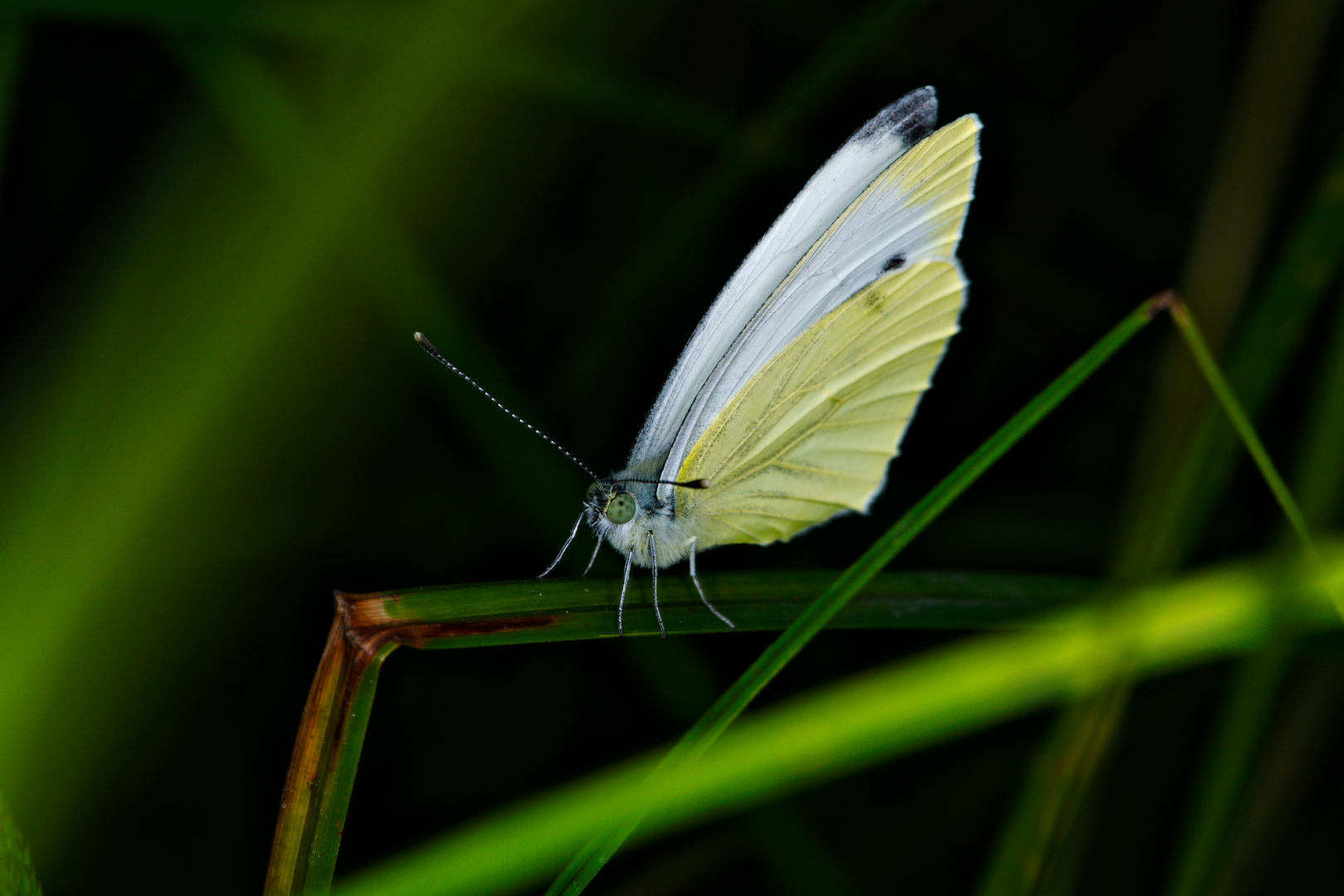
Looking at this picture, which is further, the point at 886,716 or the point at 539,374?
the point at 539,374

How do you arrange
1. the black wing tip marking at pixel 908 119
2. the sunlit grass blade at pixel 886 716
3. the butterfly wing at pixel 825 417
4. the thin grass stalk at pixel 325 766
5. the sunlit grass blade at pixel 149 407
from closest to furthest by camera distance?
the sunlit grass blade at pixel 886 716
the thin grass stalk at pixel 325 766
the sunlit grass blade at pixel 149 407
the black wing tip marking at pixel 908 119
the butterfly wing at pixel 825 417

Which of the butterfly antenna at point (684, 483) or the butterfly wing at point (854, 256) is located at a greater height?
the butterfly wing at point (854, 256)

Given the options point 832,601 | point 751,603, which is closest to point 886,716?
point 832,601

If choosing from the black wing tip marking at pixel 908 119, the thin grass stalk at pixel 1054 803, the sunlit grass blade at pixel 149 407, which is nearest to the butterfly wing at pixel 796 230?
the black wing tip marking at pixel 908 119

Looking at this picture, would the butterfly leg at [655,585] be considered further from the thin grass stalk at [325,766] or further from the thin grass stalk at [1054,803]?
the thin grass stalk at [1054,803]

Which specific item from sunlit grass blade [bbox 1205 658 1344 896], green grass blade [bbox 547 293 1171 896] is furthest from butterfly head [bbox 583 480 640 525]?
sunlit grass blade [bbox 1205 658 1344 896]

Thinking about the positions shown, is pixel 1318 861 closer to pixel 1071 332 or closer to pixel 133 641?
pixel 1071 332

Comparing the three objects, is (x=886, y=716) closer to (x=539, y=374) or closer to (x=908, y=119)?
(x=908, y=119)
